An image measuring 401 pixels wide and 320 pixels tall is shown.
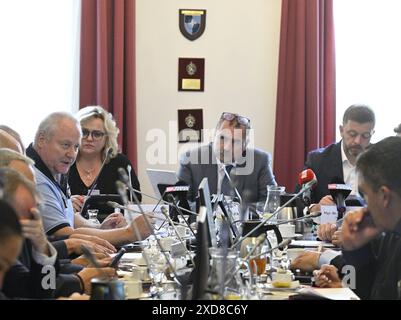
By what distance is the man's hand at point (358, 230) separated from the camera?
2068 mm

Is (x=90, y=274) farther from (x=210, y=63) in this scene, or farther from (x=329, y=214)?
(x=210, y=63)

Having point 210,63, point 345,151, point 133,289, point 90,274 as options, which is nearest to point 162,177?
point 345,151

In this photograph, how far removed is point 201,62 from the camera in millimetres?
5734

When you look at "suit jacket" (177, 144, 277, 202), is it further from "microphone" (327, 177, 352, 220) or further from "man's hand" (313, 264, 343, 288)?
"man's hand" (313, 264, 343, 288)

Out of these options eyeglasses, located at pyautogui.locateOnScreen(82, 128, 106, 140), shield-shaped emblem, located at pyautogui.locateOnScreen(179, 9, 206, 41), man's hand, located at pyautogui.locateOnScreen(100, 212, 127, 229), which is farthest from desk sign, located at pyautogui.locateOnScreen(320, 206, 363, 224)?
shield-shaped emblem, located at pyautogui.locateOnScreen(179, 9, 206, 41)

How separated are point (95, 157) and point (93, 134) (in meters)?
0.15

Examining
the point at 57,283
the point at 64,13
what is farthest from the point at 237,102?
the point at 57,283

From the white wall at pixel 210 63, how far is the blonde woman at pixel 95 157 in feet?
3.20

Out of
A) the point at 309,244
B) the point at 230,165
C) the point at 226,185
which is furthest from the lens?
the point at 230,165

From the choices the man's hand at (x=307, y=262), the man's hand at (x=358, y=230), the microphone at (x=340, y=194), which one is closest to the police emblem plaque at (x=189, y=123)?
the microphone at (x=340, y=194)

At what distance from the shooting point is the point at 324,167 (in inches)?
178

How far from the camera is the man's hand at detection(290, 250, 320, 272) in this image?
2.68 m

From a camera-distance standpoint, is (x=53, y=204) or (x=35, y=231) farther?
(x=53, y=204)
